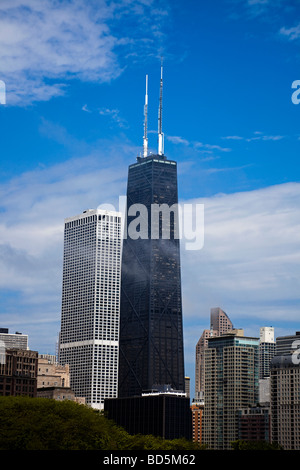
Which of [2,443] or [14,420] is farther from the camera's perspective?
[14,420]

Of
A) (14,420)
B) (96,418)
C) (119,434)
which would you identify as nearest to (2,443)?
(14,420)
